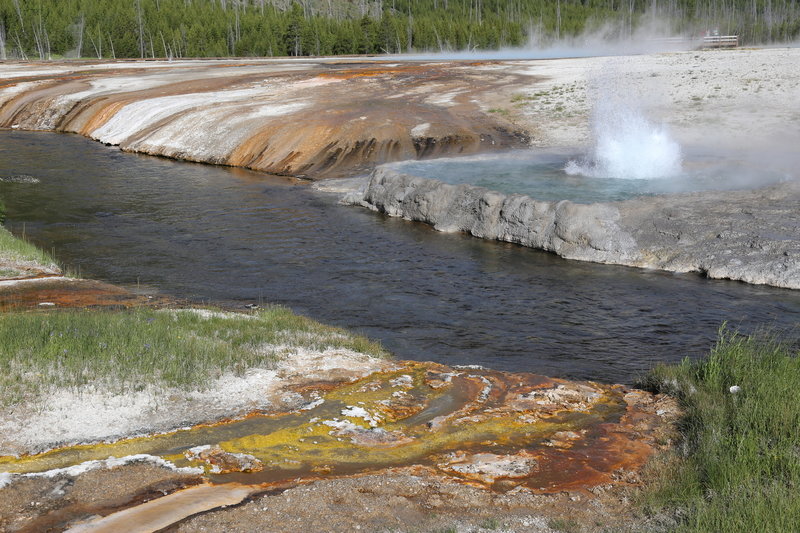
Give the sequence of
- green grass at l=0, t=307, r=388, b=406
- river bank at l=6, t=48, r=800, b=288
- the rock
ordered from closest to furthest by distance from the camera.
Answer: green grass at l=0, t=307, r=388, b=406 → the rock → river bank at l=6, t=48, r=800, b=288

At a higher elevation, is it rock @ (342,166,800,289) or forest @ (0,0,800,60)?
forest @ (0,0,800,60)

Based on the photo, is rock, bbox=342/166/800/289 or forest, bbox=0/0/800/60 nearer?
rock, bbox=342/166/800/289

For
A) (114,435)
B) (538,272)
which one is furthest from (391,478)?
(538,272)

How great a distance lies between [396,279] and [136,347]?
7204mm

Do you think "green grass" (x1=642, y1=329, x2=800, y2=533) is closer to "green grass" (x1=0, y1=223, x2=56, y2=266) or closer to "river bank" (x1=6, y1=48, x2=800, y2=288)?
"river bank" (x1=6, y1=48, x2=800, y2=288)

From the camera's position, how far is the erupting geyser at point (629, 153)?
21266 mm

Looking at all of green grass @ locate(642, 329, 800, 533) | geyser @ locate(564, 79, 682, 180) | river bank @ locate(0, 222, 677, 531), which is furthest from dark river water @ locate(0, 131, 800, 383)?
geyser @ locate(564, 79, 682, 180)

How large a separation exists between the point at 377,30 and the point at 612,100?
68.9 meters

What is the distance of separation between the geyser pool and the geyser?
14cm

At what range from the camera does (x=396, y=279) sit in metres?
15.5

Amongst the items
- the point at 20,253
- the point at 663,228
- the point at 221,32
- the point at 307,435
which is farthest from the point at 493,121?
the point at 221,32

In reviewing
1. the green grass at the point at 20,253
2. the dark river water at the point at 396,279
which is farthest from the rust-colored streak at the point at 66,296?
the green grass at the point at 20,253

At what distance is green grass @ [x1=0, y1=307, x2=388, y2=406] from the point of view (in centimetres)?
805

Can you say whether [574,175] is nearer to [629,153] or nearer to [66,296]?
[629,153]
